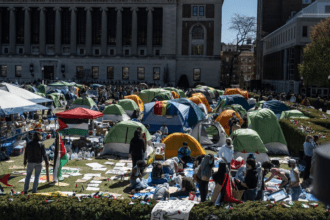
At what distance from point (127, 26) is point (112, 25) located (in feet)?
10.2

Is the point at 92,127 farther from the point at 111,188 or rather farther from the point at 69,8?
the point at 69,8

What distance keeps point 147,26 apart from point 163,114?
54.5 meters

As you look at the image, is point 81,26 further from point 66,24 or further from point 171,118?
point 171,118

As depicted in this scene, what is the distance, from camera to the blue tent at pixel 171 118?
74.6 feet

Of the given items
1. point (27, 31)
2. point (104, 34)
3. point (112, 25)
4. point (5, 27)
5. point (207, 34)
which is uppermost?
point (112, 25)

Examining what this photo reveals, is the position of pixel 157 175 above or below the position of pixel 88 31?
below

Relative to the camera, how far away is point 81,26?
7681 cm

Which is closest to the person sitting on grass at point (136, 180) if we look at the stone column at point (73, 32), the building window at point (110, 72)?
the building window at point (110, 72)

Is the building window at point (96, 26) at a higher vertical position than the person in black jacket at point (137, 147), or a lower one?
higher

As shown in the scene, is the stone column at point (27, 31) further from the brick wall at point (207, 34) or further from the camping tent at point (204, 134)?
the camping tent at point (204, 134)

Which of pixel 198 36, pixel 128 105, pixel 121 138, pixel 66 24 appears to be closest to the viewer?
pixel 121 138

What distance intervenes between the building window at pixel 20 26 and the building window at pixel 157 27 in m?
27.1

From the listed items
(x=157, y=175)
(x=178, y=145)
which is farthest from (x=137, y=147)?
(x=178, y=145)

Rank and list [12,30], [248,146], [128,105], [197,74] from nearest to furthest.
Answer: [248,146] < [128,105] < [197,74] < [12,30]
